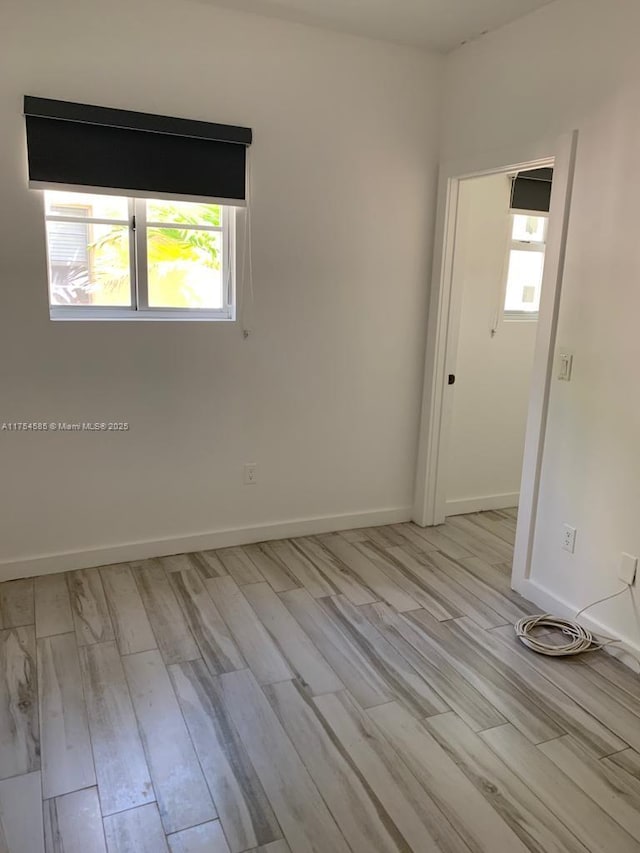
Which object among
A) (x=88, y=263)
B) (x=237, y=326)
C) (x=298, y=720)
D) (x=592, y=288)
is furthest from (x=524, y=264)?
(x=298, y=720)

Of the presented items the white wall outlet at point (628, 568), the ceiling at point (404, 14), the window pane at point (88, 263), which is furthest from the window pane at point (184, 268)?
the white wall outlet at point (628, 568)

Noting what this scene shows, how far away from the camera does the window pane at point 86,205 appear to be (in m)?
2.84

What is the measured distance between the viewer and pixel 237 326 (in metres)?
3.21

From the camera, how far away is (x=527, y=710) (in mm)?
2195

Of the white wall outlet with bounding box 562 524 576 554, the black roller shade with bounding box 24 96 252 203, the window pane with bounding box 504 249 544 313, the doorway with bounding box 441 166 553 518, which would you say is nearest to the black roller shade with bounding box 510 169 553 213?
the doorway with bounding box 441 166 553 518

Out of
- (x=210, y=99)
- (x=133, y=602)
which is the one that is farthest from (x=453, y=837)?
(x=210, y=99)

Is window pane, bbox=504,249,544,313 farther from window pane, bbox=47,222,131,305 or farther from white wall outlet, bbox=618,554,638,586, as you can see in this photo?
window pane, bbox=47,222,131,305

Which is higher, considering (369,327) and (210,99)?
(210,99)

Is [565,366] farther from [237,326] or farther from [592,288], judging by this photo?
[237,326]

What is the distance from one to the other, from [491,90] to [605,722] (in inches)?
110

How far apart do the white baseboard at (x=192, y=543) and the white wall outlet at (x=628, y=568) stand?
1568 mm

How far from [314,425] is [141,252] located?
4.18 feet

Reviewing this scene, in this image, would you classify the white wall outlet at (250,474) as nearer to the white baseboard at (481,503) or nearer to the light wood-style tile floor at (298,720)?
the light wood-style tile floor at (298,720)

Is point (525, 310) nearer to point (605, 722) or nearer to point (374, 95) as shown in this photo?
point (374, 95)
